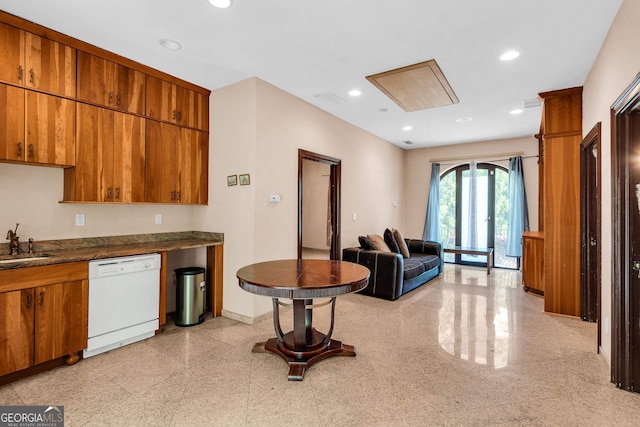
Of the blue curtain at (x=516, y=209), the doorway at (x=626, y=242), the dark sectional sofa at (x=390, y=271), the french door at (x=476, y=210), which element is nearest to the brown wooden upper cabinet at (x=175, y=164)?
the dark sectional sofa at (x=390, y=271)

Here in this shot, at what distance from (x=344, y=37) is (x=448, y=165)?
5.16 metres

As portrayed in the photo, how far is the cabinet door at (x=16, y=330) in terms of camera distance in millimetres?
2238

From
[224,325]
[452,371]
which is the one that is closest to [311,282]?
[452,371]

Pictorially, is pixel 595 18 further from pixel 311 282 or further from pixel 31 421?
pixel 31 421

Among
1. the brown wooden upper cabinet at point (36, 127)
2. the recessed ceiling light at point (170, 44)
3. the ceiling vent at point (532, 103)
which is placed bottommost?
the brown wooden upper cabinet at point (36, 127)

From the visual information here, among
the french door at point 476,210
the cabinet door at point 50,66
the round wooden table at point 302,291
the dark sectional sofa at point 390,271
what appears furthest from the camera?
the french door at point 476,210

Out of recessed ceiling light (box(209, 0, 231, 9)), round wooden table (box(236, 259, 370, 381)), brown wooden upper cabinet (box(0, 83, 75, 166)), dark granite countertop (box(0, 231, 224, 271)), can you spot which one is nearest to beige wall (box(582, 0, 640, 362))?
round wooden table (box(236, 259, 370, 381))

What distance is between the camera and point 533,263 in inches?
185

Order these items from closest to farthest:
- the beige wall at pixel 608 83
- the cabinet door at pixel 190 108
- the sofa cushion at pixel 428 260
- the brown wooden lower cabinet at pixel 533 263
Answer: the beige wall at pixel 608 83 < the cabinet door at pixel 190 108 < the brown wooden lower cabinet at pixel 533 263 < the sofa cushion at pixel 428 260

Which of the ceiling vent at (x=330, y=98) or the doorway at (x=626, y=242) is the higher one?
the ceiling vent at (x=330, y=98)

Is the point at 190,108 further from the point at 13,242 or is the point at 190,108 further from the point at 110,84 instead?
the point at 13,242

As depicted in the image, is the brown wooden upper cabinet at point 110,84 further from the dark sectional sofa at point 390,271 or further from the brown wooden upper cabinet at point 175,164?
the dark sectional sofa at point 390,271

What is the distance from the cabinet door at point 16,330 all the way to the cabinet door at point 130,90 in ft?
6.17

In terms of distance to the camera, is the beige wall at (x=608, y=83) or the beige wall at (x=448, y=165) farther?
the beige wall at (x=448, y=165)
